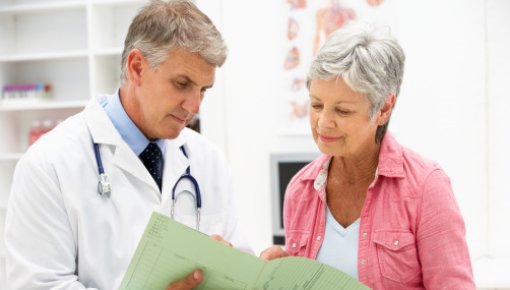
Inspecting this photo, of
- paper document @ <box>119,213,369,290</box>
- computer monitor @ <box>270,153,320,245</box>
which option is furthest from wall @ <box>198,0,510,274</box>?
paper document @ <box>119,213,369,290</box>

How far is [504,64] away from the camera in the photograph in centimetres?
302

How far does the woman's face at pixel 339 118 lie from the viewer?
129 cm

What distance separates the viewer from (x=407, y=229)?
1.29 meters

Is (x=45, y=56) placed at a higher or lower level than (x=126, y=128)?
higher

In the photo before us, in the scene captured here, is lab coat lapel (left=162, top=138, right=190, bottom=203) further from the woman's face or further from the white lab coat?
the woman's face

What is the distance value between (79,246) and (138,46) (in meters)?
0.47

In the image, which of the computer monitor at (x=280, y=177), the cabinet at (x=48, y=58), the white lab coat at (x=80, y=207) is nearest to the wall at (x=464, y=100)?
the computer monitor at (x=280, y=177)

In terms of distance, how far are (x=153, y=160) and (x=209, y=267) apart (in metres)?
0.44

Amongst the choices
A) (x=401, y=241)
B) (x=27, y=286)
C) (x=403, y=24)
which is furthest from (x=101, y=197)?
(x=403, y=24)

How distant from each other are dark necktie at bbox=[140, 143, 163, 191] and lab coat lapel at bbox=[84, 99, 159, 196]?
0.05 meters

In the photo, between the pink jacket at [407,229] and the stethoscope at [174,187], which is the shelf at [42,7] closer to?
the stethoscope at [174,187]

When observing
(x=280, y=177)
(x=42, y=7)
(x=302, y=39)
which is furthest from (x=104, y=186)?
(x=42, y=7)

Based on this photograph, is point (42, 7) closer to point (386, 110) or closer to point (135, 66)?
point (135, 66)

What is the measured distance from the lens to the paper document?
1107 mm
